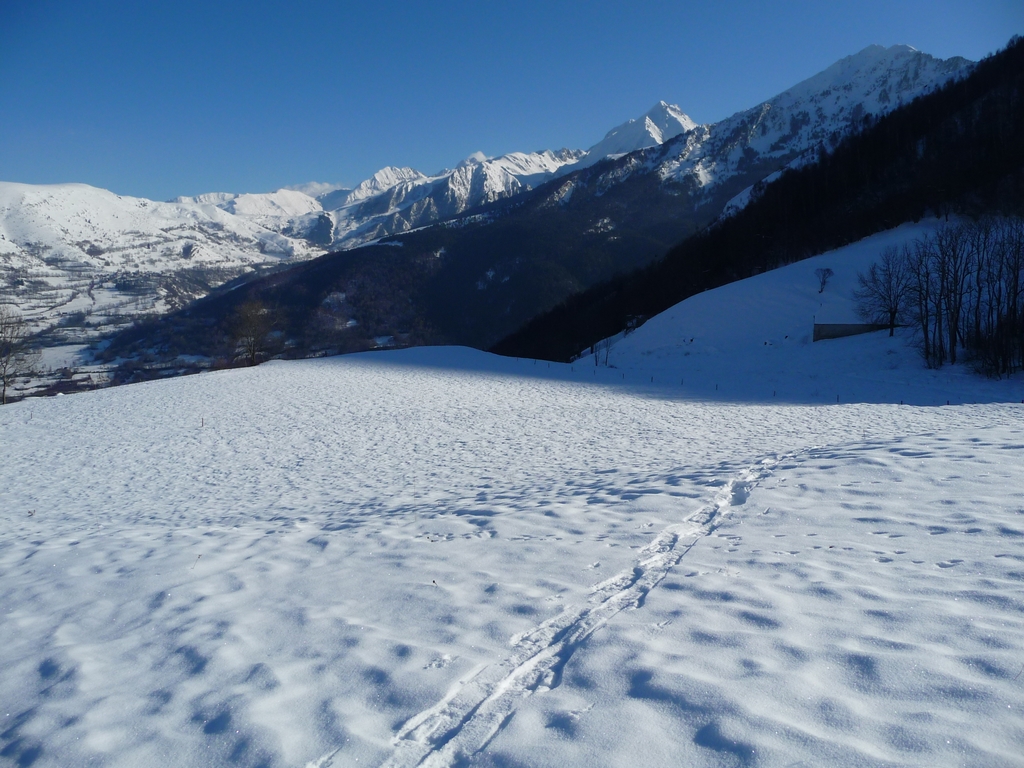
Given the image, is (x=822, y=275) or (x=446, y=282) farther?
(x=446, y=282)

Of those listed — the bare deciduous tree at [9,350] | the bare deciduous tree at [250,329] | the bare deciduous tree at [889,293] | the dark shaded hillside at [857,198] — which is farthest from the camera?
the dark shaded hillside at [857,198]

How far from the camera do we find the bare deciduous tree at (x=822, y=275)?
131 ft

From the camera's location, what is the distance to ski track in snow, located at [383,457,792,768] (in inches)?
115

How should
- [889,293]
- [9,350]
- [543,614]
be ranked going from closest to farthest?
1. [543,614]
2. [9,350]
3. [889,293]

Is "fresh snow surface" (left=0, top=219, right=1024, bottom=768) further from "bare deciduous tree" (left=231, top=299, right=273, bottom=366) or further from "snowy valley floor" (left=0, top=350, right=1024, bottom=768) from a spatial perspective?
"bare deciduous tree" (left=231, top=299, right=273, bottom=366)

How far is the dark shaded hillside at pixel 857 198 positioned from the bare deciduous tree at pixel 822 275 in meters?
11.1

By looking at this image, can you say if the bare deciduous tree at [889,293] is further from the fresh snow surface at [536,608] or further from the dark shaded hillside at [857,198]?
the fresh snow surface at [536,608]

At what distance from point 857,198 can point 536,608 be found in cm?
7086

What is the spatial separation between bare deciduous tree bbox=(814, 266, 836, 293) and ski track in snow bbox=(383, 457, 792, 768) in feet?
136

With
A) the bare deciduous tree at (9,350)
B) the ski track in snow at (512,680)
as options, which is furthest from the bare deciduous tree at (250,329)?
the ski track in snow at (512,680)

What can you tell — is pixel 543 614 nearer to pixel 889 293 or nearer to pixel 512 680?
pixel 512 680

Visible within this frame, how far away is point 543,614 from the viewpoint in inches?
173

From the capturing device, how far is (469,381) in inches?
1021

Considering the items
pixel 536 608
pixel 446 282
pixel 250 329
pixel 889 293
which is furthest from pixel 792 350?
pixel 446 282
